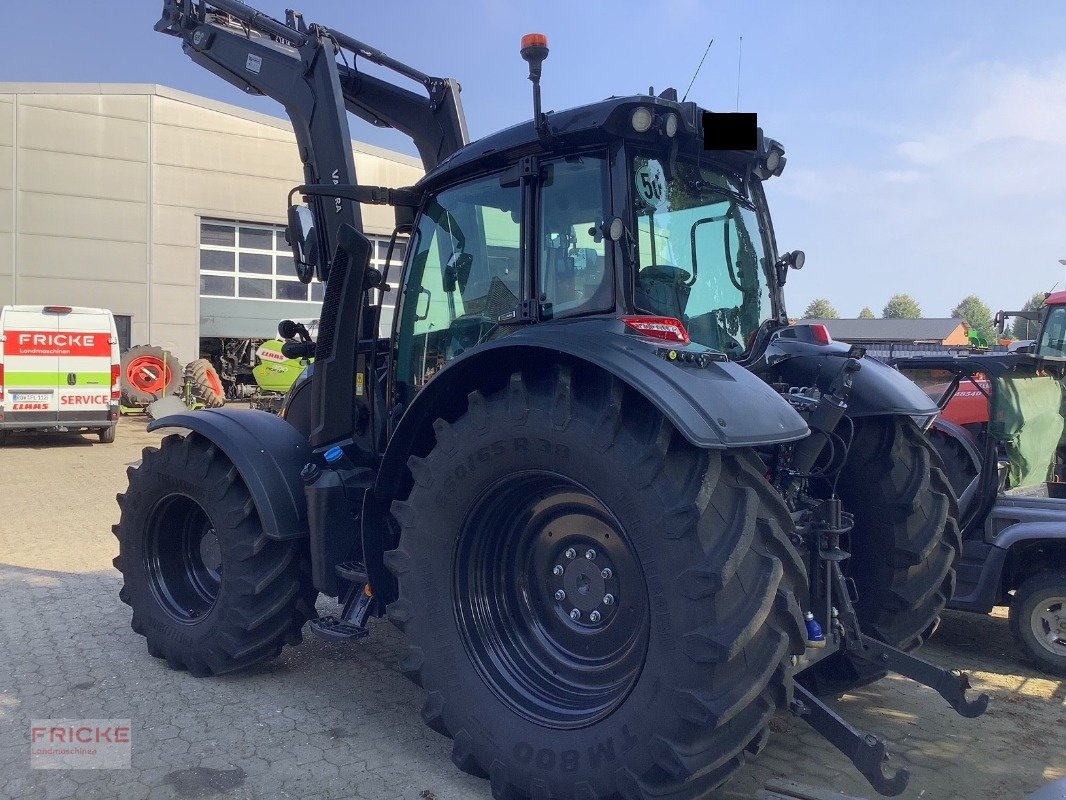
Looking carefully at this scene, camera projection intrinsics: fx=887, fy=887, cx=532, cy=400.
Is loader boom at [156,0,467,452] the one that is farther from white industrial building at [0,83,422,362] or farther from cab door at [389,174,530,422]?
white industrial building at [0,83,422,362]

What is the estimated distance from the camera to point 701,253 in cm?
380

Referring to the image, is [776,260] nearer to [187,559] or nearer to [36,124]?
[187,559]

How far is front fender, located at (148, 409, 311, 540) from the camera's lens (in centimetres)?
432

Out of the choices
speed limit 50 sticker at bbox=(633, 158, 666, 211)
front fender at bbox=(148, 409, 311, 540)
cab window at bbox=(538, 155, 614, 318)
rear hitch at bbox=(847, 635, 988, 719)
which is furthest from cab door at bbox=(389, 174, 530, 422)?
rear hitch at bbox=(847, 635, 988, 719)

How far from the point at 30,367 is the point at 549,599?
536 inches

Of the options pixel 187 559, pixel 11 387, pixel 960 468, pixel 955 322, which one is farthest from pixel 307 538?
pixel 955 322

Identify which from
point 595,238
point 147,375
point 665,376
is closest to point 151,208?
point 147,375

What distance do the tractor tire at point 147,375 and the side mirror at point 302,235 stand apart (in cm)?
1517

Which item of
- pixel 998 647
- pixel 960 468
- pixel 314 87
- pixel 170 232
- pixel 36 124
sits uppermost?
pixel 36 124

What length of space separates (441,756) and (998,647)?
386cm

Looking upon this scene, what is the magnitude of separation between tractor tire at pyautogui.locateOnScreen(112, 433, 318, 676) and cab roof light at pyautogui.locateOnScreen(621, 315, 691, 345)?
2189 millimetres

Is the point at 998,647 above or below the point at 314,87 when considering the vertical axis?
below

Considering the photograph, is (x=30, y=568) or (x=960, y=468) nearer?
(x=960, y=468)

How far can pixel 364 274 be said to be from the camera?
4488 millimetres
